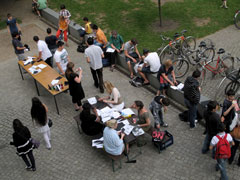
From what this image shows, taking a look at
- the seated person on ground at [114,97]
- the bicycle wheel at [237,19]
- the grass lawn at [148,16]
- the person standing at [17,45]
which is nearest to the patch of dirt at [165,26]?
the grass lawn at [148,16]

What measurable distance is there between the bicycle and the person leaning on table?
160 inches

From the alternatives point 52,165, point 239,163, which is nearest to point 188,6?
point 239,163

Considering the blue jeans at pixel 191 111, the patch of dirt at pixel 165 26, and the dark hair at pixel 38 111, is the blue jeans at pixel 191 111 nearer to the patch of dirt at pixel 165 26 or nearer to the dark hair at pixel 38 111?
the dark hair at pixel 38 111

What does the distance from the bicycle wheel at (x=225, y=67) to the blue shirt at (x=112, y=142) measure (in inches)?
189

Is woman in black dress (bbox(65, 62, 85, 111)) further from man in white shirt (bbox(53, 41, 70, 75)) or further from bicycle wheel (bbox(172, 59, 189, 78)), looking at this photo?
bicycle wheel (bbox(172, 59, 189, 78))

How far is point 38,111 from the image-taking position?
7199 millimetres

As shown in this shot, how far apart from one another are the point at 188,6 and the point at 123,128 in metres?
10.1

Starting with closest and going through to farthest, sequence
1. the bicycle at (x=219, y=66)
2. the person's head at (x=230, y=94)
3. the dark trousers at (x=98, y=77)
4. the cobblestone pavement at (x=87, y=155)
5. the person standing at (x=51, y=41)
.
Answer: the person's head at (x=230, y=94) < the cobblestone pavement at (x=87, y=155) < the bicycle at (x=219, y=66) < the dark trousers at (x=98, y=77) < the person standing at (x=51, y=41)

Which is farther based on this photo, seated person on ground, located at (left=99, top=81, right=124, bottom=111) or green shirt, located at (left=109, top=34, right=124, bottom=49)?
green shirt, located at (left=109, top=34, right=124, bottom=49)

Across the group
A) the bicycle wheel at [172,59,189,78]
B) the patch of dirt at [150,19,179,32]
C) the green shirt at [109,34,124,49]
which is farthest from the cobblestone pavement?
the patch of dirt at [150,19,179,32]

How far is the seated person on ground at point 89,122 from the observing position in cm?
727

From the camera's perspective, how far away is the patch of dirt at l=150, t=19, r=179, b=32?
43.9 feet

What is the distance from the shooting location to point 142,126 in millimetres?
7480

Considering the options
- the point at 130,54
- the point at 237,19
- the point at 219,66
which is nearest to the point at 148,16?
the point at 237,19
